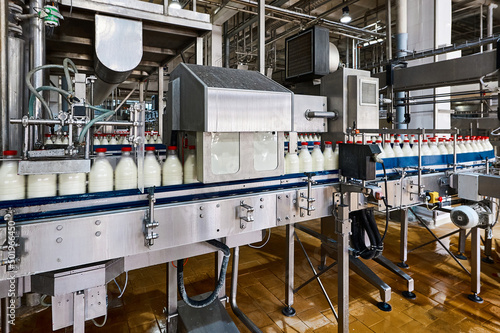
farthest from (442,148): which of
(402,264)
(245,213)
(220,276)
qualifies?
(220,276)

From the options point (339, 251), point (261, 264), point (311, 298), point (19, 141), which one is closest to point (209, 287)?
point (261, 264)

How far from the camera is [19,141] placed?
60.9 inches

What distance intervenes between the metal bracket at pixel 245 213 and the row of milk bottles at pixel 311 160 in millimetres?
374

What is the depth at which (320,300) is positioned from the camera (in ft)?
7.25

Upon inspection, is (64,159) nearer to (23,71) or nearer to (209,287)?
(23,71)

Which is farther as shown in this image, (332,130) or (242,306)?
(242,306)

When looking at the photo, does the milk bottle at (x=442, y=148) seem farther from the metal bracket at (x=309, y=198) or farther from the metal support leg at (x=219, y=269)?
the metal support leg at (x=219, y=269)

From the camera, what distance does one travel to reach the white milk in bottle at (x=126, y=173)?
1.17m

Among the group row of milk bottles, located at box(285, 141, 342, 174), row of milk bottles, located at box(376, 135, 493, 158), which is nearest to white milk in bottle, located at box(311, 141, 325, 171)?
row of milk bottles, located at box(285, 141, 342, 174)

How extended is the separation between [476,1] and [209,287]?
544cm

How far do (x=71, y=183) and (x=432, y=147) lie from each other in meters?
2.45

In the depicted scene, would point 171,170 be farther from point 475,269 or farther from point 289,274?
point 475,269

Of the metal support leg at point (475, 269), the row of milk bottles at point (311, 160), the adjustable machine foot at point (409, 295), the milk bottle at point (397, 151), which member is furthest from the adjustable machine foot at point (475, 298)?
the row of milk bottles at point (311, 160)

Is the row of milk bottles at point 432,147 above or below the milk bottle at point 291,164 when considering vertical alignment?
above
